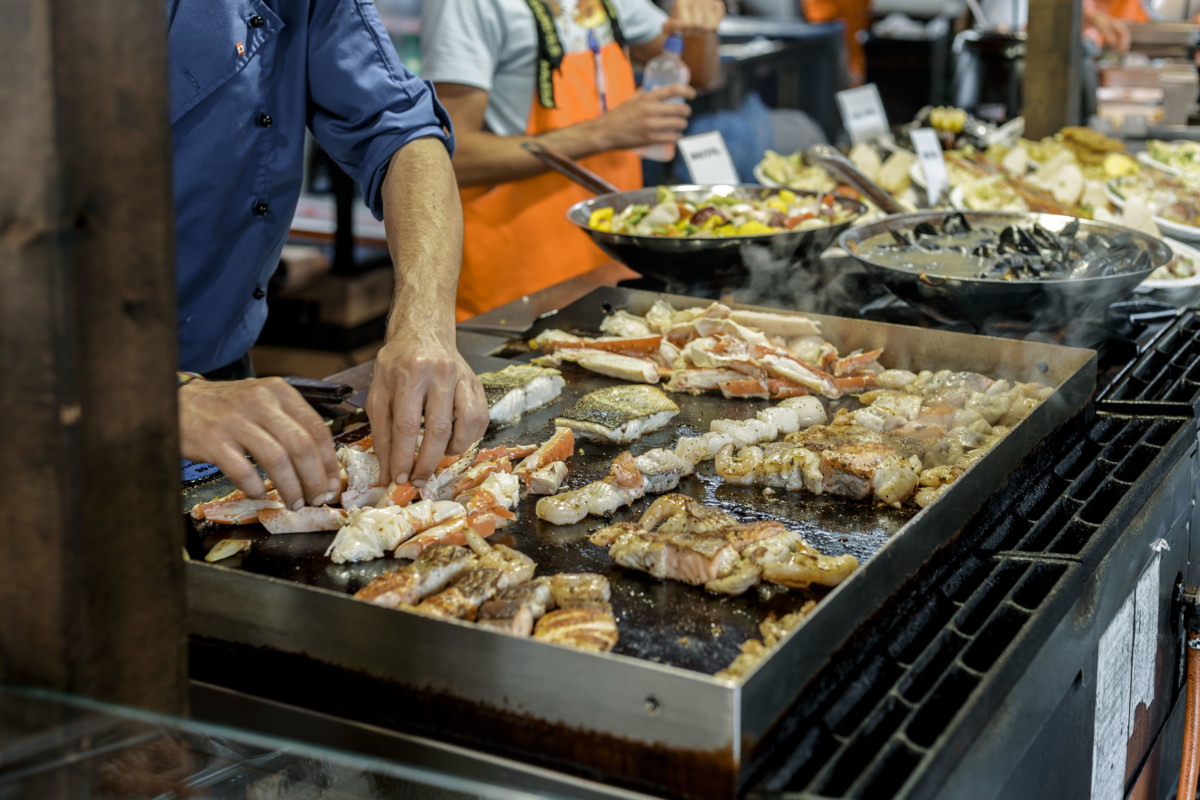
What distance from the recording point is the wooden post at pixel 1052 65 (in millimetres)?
4590

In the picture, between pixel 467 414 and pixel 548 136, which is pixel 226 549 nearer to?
pixel 467 414

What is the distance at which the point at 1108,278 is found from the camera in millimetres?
2451

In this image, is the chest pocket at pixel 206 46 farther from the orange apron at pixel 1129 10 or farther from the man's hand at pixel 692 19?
the orange apron at pixel 1129 10

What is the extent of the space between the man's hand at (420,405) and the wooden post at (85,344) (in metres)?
0.74

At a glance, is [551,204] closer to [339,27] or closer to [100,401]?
[339,27]

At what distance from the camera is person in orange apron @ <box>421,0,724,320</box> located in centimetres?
369

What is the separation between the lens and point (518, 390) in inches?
91.1

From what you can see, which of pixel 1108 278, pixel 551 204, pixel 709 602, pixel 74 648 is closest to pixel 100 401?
pixel 74 648

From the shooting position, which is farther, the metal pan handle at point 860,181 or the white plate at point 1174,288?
the metal pan handle at point 860,181

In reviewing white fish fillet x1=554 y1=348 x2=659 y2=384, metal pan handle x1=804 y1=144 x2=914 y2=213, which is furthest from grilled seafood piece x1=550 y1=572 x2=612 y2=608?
metal pan handle x1=804 y1=144 x2=914 y2=213

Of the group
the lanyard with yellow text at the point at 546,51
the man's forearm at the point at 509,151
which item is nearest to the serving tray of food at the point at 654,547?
the man's forearm at the point at 509,151

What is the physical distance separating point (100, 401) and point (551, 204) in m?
3.17

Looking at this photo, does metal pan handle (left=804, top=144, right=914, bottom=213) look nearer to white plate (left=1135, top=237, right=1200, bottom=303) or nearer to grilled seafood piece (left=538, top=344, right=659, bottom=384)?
white plate (left=1135, top=237, right=1200, bottom=303)

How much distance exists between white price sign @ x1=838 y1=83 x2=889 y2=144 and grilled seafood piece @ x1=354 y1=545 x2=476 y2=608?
12.1ft
